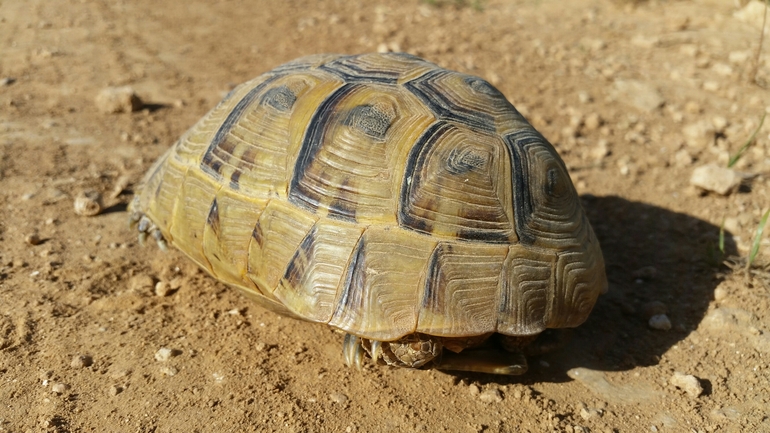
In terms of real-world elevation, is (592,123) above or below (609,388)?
above

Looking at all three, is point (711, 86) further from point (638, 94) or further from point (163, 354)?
point (163, 354)

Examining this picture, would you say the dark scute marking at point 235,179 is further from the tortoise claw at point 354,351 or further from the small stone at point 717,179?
the small stone at point 717,179

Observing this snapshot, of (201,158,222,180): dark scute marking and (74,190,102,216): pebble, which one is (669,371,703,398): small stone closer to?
(201,158,222,180): dark scute marking

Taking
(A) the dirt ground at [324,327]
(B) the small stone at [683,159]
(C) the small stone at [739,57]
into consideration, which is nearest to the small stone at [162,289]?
(A) the dirt ground at [324,327]

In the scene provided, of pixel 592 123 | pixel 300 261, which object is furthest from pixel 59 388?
pixel 592 123

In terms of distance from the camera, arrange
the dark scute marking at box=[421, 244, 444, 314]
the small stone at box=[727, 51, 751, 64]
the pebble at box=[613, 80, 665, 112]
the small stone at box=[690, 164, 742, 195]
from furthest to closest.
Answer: the small stone at box=[727, 51, 751, 64]
the pebble at box=[613, 80, 665, 112]
the small stone at box=[690, 164, 742, 195]
the dark scute marking at box=[421, 244, 444, 314]

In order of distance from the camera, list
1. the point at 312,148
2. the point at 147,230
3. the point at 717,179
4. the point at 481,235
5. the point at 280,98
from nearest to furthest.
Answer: the point at 481,235 < the point at 312,148 < the point at 280,98 < the point at 147,230 < the point at 717,179

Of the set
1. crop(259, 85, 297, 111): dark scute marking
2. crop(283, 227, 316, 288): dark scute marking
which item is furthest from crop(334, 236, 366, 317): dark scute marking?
crop(259, 85, 297, 111): dark scute marking
